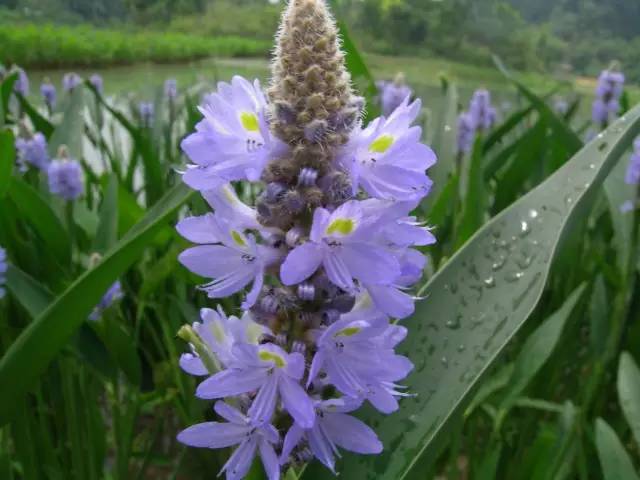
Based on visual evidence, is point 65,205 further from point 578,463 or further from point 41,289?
point 578,463

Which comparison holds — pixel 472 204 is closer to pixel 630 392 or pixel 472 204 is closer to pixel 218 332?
pixel 630 392

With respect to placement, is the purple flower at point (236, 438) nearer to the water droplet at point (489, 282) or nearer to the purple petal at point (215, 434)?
the purple petal at point (215, 434)

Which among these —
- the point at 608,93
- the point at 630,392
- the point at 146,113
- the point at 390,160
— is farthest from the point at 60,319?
the point at 146,113

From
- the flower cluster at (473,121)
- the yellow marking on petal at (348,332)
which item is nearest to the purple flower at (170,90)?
the flower cluster at (473,121)

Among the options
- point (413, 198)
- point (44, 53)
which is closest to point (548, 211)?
point (413, 198)

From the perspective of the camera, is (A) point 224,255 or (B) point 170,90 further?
(B) point 170,90

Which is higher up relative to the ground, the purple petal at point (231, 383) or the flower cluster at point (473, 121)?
the purple petal at point (231, 383)

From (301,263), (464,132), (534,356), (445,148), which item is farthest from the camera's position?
(464,132)

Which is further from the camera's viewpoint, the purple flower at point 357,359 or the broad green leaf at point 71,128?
the broad green leaf at point 71,128
